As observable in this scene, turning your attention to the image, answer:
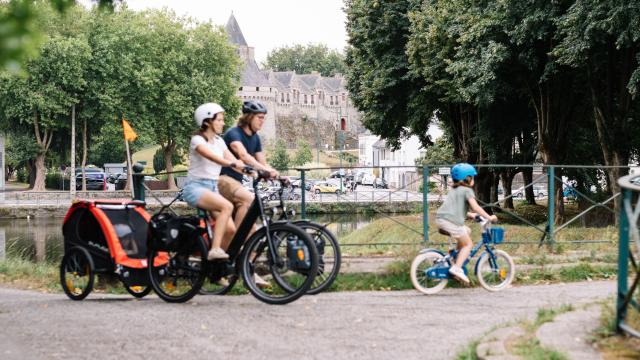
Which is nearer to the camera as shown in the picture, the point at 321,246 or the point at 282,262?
the point at 321,246

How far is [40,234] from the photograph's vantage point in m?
42.5

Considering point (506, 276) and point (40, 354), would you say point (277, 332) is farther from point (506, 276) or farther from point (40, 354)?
point (506, 276)

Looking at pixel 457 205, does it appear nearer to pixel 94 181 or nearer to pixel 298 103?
pixel 94 181

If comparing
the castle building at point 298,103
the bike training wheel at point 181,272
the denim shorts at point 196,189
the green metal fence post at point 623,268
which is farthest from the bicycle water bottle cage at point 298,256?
the castle building at point 298,103

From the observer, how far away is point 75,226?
30.6 ft

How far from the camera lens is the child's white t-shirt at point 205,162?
Result: 27.0ft

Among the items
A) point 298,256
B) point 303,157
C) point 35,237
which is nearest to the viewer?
point 298,256

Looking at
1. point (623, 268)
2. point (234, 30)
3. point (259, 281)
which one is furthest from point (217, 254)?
point (234, 30)

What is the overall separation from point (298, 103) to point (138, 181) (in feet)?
522

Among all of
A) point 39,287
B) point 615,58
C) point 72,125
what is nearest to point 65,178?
point 72,125

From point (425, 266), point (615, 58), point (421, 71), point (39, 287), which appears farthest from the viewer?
point (421, 71)

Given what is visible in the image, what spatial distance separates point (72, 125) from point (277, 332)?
197 ft

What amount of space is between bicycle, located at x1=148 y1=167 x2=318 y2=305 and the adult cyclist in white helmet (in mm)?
162

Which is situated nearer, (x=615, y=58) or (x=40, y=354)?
(x=40, y=354)
